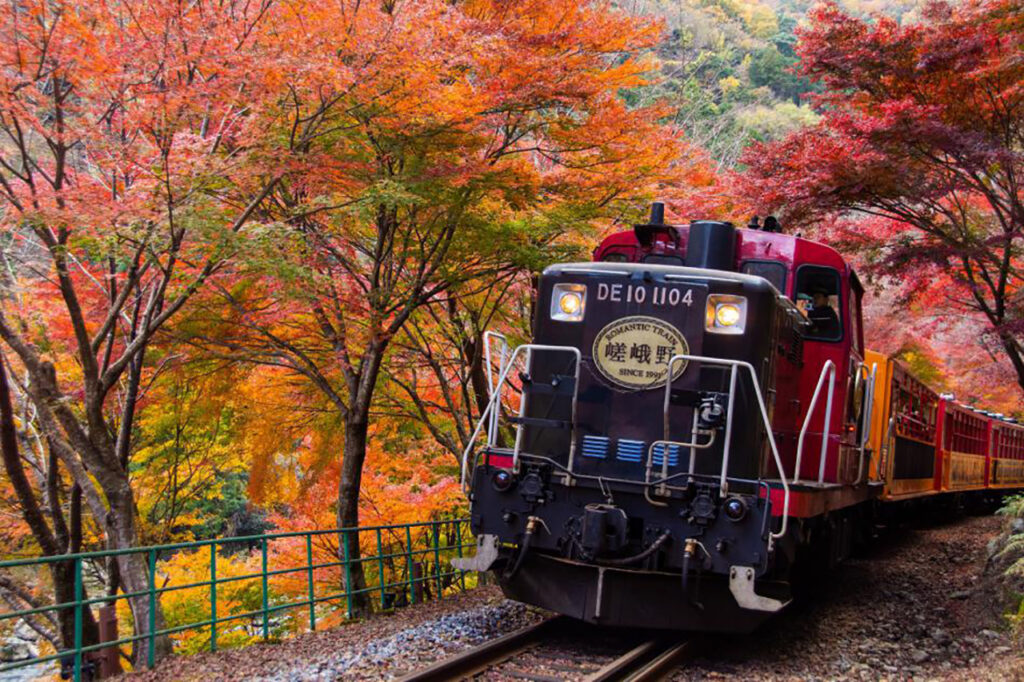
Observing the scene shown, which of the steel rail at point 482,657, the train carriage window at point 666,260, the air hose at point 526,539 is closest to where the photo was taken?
the steel rail at point 482,657

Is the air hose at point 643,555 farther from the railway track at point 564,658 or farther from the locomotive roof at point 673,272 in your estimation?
the locomotive roof at point 673,272

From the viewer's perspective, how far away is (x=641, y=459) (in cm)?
677

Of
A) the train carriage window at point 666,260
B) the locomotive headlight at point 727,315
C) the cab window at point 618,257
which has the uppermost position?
the cab window at point 618,257

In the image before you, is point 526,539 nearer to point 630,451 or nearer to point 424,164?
point 630,451

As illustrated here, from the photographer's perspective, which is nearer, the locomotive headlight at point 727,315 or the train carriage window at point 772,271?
the locomotive headlight at point 727,315

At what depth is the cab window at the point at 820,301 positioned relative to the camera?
317 inches

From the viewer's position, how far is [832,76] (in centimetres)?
1258

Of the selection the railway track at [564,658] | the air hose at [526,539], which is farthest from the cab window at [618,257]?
the railway track at [564,658]

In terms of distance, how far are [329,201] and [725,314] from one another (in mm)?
4822

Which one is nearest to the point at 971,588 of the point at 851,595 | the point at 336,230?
the point at 851,595

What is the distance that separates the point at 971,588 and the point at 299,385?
32.1 ft

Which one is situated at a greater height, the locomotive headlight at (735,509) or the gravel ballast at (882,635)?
the locomotive headlight at (735,509)

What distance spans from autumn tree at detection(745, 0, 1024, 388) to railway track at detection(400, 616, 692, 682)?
6921 millimetres

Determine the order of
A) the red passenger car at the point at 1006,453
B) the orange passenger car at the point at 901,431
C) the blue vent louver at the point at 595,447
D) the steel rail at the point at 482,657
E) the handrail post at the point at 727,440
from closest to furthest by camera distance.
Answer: the steel rail at the point at 482,657, the handrail post at the point at 727,440, the blue vent louver at the point at 595,447, the orange passenger car at the point at 901,431, the red passenger car at the point at 1006,453
